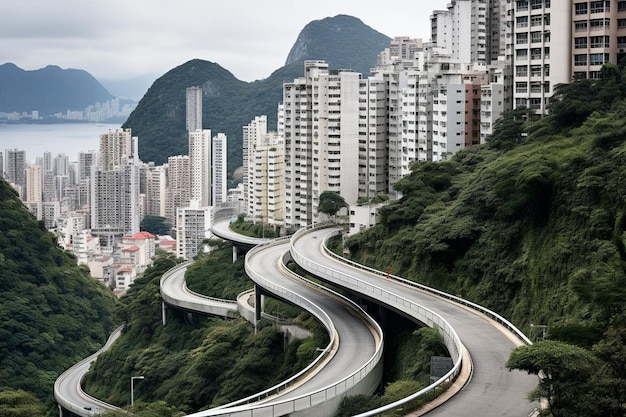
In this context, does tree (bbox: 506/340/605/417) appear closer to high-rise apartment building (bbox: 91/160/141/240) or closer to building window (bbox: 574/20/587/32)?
building window (bbox: 574/20/587/32)

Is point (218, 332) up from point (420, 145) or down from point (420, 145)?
down

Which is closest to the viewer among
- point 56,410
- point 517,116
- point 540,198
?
point 540,198

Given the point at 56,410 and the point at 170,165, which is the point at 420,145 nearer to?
the point at 56,410

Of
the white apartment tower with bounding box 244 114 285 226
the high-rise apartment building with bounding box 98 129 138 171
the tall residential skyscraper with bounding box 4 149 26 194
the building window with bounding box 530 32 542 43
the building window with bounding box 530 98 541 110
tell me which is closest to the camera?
the building window with bounding box 530 32 542 43

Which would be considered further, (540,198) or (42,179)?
(42,179)

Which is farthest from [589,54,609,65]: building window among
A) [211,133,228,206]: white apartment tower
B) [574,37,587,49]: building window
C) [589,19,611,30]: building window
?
[211,133,228,206]: white apartment tower

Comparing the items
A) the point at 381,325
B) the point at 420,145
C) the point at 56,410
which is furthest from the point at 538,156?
the point at 56,410

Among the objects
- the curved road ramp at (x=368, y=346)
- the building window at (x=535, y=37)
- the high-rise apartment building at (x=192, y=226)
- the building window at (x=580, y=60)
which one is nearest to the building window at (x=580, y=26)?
the building window at (x=580, y=60)

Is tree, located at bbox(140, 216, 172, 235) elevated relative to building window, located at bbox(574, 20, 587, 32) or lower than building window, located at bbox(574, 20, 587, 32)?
lower
